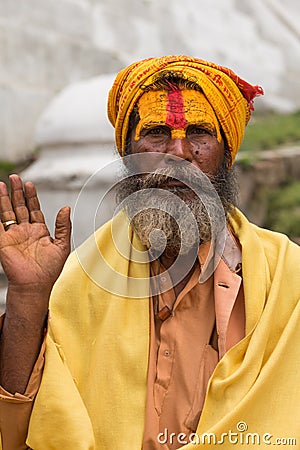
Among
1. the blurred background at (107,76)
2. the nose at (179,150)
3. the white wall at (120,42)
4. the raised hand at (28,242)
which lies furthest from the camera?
the white wall at (120,42)

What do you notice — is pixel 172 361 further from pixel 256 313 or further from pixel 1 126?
pixel 1 126

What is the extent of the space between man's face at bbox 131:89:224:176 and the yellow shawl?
1.00 feet

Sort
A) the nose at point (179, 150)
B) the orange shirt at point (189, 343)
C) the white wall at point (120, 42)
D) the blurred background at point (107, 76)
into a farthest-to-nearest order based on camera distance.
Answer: the white wall at point (120, 42), the blurred background at point (107, 76), the nose at point (179, 150), the orange shirt at point (189, 343)

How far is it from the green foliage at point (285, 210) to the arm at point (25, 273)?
3.80 m

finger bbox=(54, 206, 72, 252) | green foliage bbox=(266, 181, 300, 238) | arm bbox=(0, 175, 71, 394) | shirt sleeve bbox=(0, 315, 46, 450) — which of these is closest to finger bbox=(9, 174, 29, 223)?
arm bbox=(0, 175, 71, 394)

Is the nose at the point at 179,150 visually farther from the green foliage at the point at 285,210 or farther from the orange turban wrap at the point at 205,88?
the green foliage at the point at 285,210

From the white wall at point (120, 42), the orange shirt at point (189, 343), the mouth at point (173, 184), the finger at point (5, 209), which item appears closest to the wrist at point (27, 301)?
the finger at point (5, 209)

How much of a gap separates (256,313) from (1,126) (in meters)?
4.89

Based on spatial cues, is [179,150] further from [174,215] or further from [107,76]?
[107,76]

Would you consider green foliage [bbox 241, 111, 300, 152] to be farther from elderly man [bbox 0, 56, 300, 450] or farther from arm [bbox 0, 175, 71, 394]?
arm [bbox 0, 175, 71, 394]

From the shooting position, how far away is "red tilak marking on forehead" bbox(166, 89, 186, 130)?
3.14m

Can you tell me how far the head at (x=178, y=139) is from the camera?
3141 mm

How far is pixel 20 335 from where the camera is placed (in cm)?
283

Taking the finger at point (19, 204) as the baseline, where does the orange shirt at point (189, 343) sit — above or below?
below
